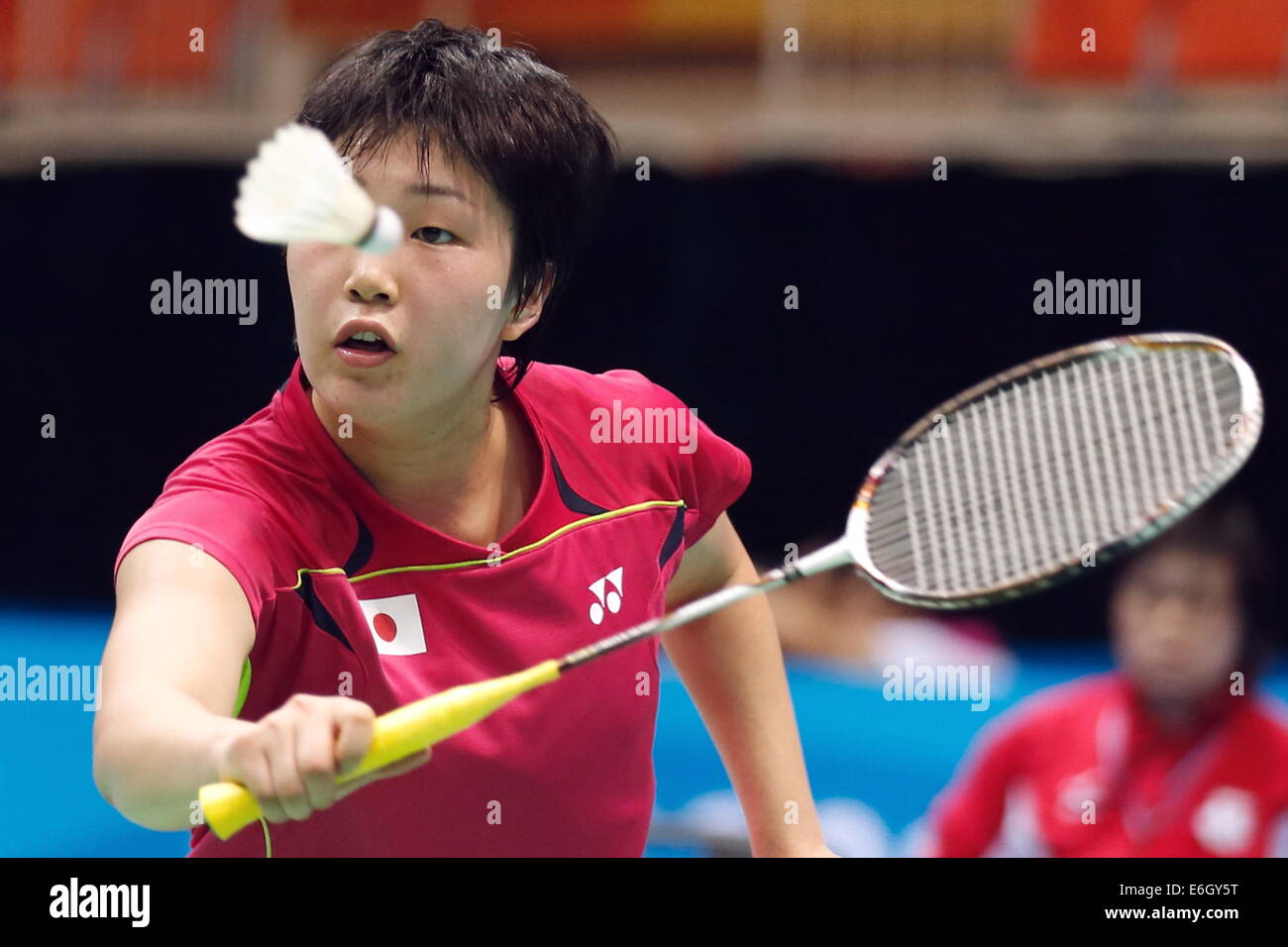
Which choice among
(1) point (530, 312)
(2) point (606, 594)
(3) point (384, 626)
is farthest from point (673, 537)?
(3) point (384, 626)

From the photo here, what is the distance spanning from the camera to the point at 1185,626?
3.09m

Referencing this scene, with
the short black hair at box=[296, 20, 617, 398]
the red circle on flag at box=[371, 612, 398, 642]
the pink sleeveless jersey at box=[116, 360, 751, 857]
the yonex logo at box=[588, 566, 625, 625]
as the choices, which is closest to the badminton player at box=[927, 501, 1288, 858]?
the pink sleeveless jersey at box=[116, 360, 751, 857]

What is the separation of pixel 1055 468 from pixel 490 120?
0.77 meters

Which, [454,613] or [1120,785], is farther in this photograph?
[1120,785]

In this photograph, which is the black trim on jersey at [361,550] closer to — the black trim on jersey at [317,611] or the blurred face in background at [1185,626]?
the black trim on jersey at [317,611]

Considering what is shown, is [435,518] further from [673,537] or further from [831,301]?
[831,301]

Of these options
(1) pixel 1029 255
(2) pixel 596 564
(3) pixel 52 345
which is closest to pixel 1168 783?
(2) pixel 596 564

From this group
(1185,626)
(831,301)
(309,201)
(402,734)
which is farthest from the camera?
(831,301)

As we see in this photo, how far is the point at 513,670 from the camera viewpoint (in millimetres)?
1861

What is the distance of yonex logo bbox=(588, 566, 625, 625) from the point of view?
6.41 feet

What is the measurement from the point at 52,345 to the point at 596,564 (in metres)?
4.19

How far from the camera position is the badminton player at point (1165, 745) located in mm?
3049

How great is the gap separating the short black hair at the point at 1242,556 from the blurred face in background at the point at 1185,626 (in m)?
0.02

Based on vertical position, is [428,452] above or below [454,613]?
above
